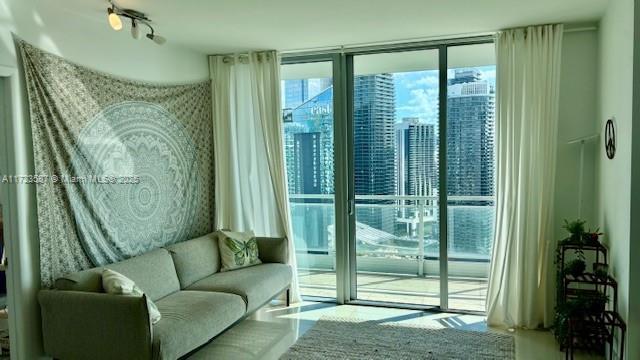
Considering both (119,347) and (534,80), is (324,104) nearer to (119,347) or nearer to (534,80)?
(534,80)

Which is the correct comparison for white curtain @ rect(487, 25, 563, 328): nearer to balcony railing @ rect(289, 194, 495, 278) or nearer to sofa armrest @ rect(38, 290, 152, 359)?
balcony railing @ rect(289, 194, 495, 278)

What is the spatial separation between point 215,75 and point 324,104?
3.88 feet

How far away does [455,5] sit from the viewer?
333 cm

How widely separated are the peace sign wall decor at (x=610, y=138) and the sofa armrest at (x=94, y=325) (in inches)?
126

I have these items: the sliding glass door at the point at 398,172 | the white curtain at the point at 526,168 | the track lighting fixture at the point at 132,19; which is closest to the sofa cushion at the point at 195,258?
the sliding glass door at the point at 398,172

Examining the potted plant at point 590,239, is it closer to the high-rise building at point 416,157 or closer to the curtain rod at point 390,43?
the high-rise building at point 416,157

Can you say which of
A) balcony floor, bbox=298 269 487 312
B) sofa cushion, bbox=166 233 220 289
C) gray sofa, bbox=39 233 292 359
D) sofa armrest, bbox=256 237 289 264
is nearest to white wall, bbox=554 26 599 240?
balcony floor, bbox=298 269 487 312

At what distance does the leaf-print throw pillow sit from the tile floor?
20.2 inches

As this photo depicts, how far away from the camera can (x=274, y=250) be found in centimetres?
455

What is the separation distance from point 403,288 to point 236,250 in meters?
1.74

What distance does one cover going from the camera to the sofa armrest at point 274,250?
14.9ft

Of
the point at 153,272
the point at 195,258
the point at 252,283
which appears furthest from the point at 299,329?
the point at 153,272

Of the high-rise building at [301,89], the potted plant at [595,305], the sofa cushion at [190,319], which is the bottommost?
the sofa cushion at [190,319]

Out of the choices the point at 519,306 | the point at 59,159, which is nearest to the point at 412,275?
the point at 519,306
